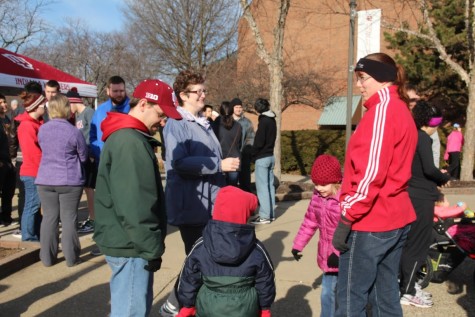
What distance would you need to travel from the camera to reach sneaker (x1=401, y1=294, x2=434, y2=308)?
4164 mm

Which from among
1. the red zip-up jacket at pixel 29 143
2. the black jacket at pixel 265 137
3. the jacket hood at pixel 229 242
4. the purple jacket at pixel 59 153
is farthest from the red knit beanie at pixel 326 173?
the black jacket at pixel 265 137

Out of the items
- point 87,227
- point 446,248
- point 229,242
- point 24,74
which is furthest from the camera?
point 24,74

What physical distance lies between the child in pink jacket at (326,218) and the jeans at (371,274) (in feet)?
1.37

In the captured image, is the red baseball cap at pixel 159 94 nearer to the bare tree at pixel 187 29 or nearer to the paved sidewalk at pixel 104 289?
the paved sidewalk at pixel 104 289

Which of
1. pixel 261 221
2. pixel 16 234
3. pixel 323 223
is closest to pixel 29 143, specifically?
pixel 16 234

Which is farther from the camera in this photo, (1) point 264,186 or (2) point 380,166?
(1) point 264,186

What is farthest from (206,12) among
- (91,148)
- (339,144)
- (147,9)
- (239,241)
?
(239,241)

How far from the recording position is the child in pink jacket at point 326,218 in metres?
3.26

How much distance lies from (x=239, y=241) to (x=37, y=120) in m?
3.88

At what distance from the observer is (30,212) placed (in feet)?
18.4

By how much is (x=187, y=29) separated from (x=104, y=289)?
21030 millimetres

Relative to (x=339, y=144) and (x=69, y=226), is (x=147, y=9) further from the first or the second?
(x=69, y=226)

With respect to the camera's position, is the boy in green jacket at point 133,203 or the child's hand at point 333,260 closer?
the boy in green jacket at point 133,203

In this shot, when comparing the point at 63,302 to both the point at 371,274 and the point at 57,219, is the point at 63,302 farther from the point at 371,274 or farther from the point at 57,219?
the point at 371,274
